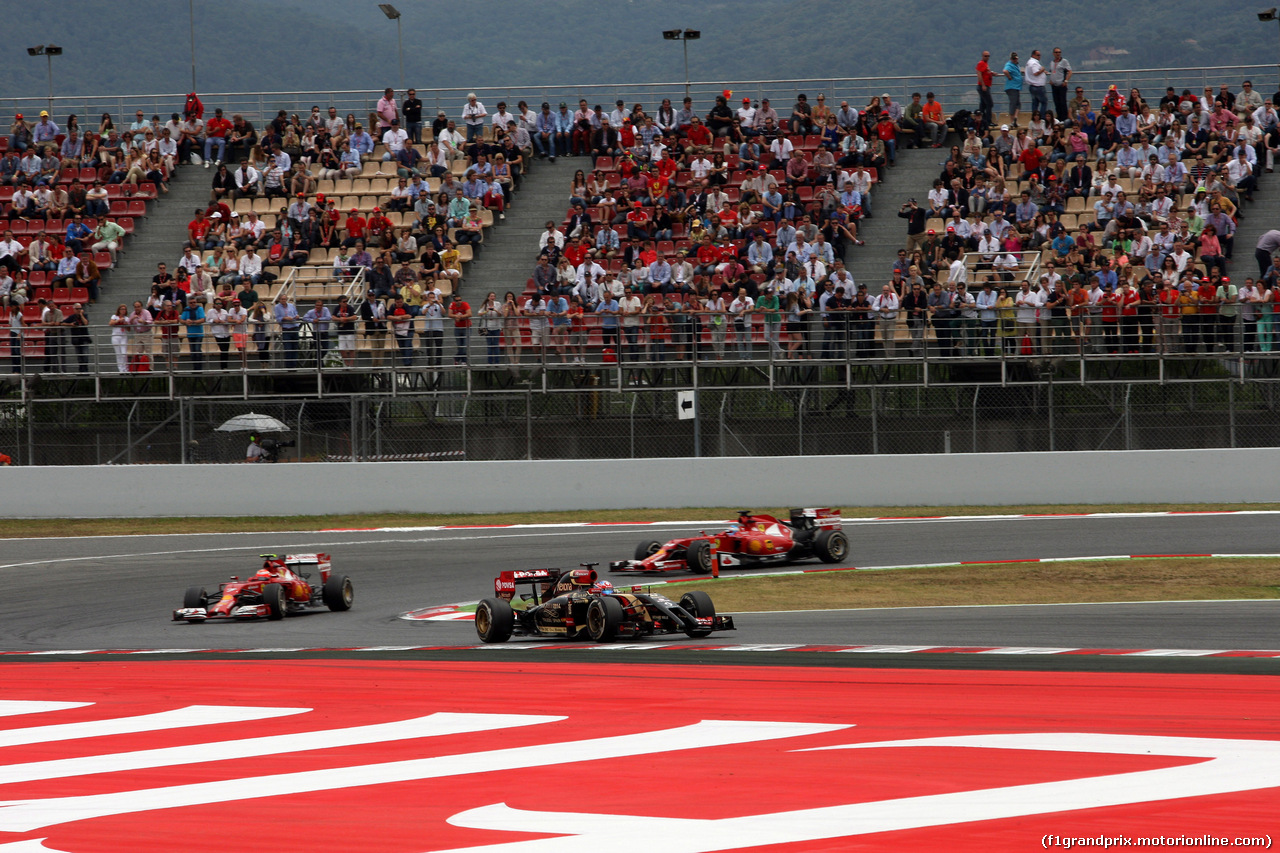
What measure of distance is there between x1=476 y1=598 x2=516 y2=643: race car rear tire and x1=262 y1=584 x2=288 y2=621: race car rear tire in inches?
122

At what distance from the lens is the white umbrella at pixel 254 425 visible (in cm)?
2262

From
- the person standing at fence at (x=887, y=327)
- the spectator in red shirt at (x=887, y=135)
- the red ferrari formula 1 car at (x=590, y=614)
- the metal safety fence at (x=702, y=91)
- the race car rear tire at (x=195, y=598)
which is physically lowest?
the race car rear tire at (x=195, y=598)

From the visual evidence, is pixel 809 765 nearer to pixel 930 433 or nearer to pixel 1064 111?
pixel 930 433

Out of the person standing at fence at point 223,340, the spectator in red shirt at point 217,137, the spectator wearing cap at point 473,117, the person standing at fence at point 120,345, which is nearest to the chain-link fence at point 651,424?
the person standing at fence at point 120,345

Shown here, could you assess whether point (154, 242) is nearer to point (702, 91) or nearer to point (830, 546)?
point (702, 91)

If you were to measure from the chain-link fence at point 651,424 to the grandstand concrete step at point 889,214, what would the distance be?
419 centimetres

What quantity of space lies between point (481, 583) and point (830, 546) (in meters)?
4.06

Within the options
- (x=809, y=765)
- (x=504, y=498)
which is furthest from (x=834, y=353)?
(x=809, y=765)

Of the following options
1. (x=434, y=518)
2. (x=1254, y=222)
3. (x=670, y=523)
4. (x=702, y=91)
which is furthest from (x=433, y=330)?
(x=702, y=91)

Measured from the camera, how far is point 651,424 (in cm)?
2305

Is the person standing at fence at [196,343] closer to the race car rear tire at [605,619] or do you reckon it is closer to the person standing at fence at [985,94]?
the race car rear tire at [605,619]

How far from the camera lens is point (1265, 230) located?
25.7 m

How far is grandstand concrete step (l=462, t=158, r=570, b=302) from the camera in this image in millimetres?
27453

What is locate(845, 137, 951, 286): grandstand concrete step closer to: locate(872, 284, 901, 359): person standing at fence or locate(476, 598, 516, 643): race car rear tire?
locate(872, 284, 901, 359): person standing at fence
